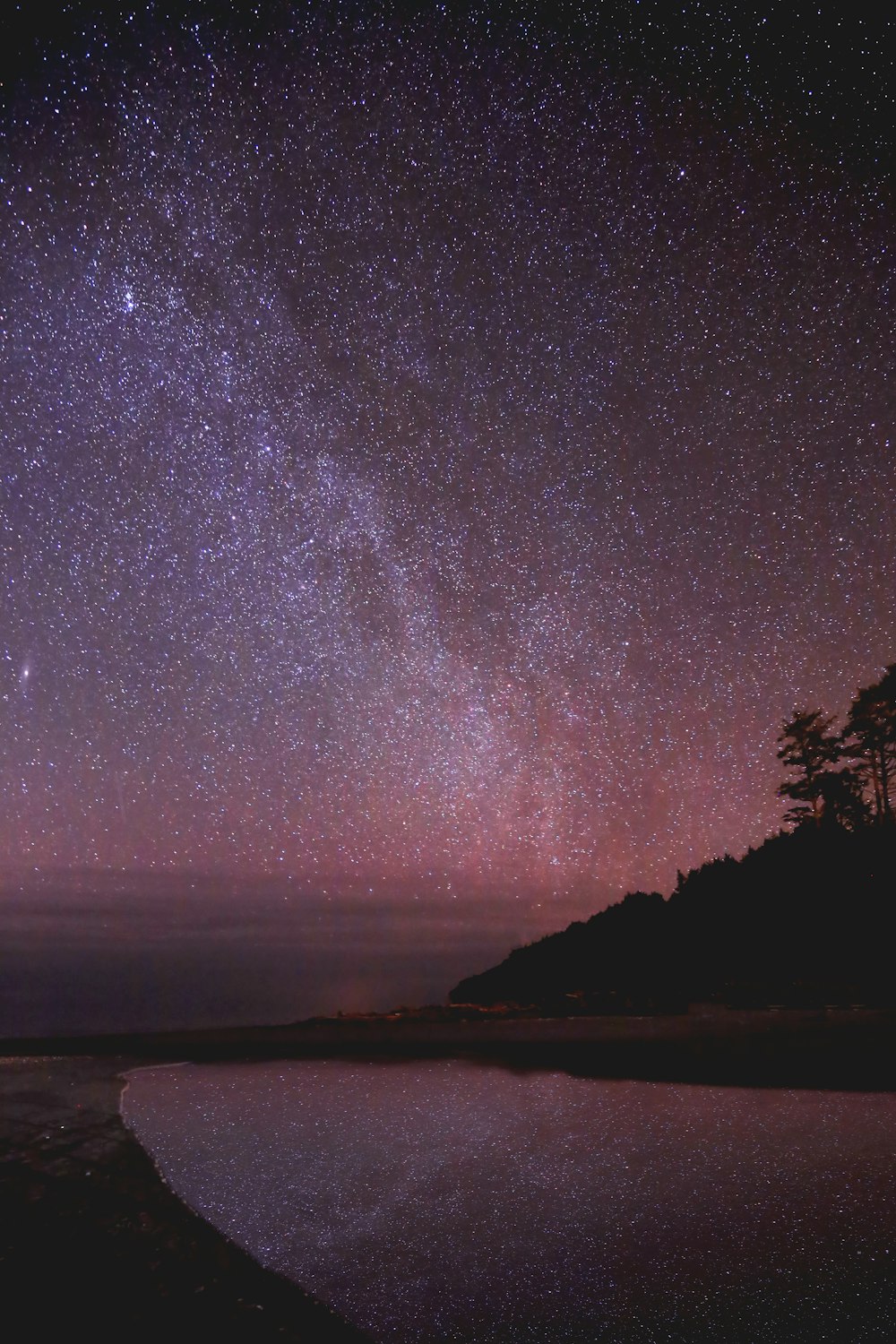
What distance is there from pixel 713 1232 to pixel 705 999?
28.2 feet

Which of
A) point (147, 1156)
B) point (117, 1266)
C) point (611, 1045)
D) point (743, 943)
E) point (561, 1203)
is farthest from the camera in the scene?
point (743, 943)

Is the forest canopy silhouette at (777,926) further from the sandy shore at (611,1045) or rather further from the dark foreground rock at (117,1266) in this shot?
the dark foreground rock at (117,1266)

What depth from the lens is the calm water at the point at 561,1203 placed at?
3482 mm

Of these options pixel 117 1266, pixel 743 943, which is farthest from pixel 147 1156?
pixel 743 943

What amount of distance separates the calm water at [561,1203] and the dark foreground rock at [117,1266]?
0.21m

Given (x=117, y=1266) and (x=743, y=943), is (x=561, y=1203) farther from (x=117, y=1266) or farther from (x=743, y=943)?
(x=743, y=943)

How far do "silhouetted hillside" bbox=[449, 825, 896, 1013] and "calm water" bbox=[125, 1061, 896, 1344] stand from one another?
530 centimetres

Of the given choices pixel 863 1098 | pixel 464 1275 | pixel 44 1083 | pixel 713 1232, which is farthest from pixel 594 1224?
pixel 44 1083

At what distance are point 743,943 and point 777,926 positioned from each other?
33.6 inches

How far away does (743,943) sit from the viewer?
1681cm

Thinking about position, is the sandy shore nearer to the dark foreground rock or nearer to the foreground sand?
the foreground sand

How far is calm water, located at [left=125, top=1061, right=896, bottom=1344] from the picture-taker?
3482 millimetres

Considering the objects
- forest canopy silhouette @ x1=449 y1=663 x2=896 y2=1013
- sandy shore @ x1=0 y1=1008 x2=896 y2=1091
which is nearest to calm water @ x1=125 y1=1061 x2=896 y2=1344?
sandy shore @ x1=0 y1=1008 x2=896 y2=1091

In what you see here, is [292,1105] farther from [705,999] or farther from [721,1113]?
[705,999]
